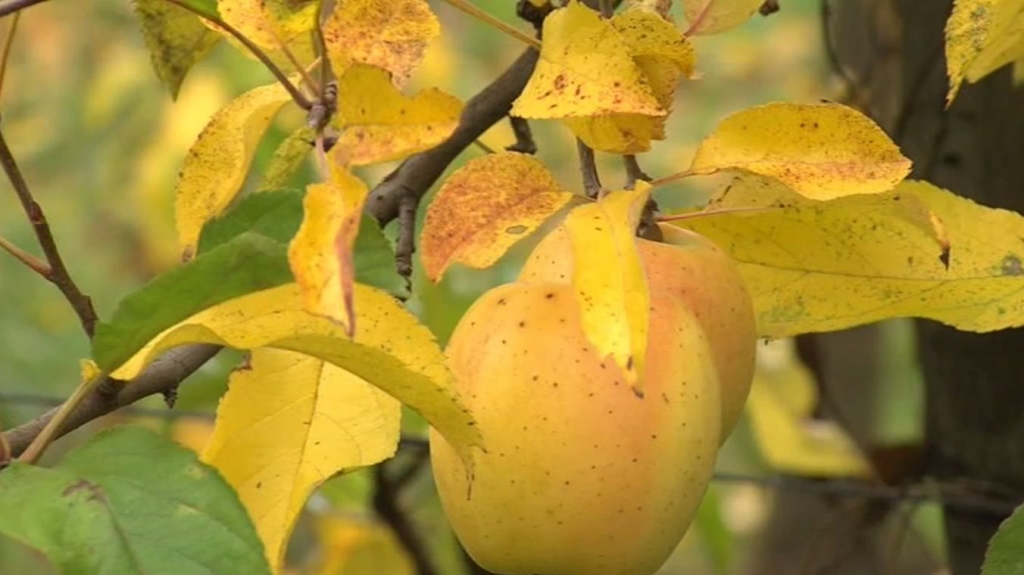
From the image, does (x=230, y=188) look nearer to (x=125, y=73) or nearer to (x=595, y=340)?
(x=595, y=340)

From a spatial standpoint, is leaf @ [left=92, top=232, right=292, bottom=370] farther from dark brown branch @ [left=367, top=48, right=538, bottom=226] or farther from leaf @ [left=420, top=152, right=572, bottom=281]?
dark brown branch @ [left=367, top=48, right=538, bottom=226]

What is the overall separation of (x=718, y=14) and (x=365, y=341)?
19 cm

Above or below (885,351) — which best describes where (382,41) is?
above

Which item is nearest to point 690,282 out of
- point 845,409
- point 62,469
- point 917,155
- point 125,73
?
point 62,469

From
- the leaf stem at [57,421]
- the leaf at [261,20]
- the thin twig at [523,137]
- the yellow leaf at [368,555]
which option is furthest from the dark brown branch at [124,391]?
the yellow leaf at [368,555]

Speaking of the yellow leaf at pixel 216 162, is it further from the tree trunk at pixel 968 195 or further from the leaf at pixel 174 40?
the tree trunk at pixel 968 195

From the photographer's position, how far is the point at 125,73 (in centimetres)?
188

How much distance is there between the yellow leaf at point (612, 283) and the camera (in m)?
0.37

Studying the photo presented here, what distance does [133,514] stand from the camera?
0.40 m

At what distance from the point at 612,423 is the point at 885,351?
65.3 inches

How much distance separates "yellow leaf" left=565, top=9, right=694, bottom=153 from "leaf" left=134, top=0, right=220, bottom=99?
0.22 meters

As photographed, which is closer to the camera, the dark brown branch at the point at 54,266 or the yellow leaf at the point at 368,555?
the dark brown branch at the point at 54,266

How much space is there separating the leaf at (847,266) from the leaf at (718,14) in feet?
0.17

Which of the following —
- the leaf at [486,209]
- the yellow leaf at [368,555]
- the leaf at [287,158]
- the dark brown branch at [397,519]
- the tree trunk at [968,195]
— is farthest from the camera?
the yellow leaf at [368,555]
